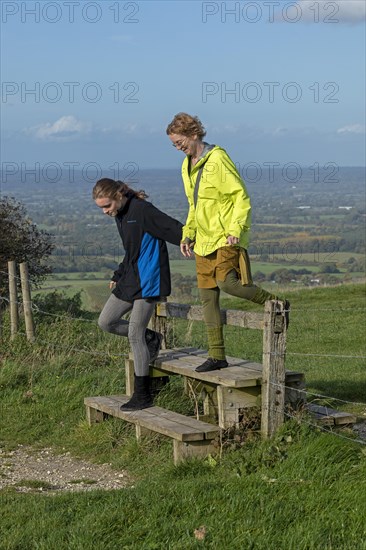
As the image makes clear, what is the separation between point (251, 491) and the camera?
6.11m

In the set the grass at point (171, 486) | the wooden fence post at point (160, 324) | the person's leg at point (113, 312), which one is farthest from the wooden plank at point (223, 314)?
the grass at point (171, 486)

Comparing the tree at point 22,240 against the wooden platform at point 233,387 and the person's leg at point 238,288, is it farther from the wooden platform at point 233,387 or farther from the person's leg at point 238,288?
the person's leg at point 238,288

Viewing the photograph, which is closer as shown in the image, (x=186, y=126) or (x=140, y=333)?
(x=186, y=126)

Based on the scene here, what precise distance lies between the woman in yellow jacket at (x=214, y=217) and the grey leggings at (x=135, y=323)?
72 cm

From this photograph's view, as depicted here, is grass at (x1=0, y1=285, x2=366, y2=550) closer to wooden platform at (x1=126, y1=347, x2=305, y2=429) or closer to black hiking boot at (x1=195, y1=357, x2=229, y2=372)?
wooden platform at (x1=126, y1=347, x2=305, y2=429)

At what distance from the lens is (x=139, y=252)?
823cm

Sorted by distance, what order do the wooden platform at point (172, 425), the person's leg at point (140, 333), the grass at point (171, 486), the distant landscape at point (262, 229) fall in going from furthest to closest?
1. the distant landscape at point (262, 229)
2. the person's leg at point (140, 333)
3. the wooden platform at point (172, 425)
4. the grass at point (171, 486)

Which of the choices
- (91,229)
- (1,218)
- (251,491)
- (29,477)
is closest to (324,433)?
(251,491)

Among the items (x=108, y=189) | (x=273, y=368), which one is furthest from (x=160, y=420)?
(x=108, y=189)

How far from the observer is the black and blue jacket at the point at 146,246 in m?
8.23

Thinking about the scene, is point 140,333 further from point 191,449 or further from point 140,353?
point 191,449

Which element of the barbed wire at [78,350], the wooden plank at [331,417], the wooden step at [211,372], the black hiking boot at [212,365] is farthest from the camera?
the barbed wire at [78,350]

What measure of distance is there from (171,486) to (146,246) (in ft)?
8.21

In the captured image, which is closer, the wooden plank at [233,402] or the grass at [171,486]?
the grass at [171,486]
